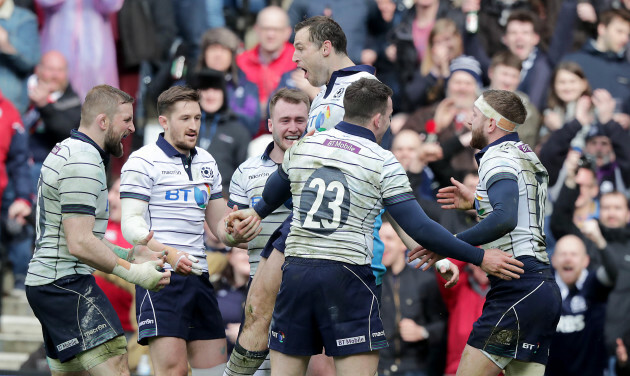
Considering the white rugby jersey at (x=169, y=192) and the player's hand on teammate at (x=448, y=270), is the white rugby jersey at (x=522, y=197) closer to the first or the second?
the player's hand on teammate at (x=448, y=270)

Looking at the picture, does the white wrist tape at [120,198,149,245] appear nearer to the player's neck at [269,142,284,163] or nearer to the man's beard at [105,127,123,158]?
the man's beard at [105,127,123,158]

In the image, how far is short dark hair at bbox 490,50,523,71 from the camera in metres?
11.2

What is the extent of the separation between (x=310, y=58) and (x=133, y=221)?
164 centimetres

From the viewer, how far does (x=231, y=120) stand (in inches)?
444

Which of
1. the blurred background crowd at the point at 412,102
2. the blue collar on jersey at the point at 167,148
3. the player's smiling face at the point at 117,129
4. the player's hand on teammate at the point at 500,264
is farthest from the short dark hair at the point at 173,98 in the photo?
the blurred background crowd at the point at 412,102

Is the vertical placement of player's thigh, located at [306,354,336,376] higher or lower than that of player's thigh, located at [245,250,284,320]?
lower

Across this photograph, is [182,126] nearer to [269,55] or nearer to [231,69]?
[231,69]

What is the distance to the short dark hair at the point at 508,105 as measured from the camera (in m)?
7.17

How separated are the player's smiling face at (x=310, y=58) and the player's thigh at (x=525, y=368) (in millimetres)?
2296

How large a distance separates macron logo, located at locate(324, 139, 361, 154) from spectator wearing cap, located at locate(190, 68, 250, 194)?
454 cm

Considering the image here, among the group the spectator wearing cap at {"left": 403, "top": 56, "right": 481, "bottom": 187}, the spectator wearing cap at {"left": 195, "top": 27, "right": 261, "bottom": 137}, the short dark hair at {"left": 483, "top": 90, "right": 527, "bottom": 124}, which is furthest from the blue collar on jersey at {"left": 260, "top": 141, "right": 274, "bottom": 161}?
the spectator wearing cap at {"left": 195, "top": 27, "right": 261, "bottom": 137}

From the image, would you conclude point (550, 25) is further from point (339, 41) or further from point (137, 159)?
point (137, 159)

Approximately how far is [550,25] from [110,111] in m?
6.42

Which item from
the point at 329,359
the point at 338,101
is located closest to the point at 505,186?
the point at 338,101
